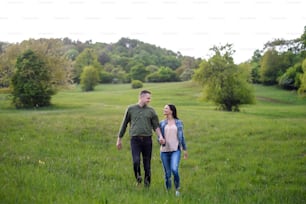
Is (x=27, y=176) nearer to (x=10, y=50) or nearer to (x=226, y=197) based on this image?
(x=226, y=197)

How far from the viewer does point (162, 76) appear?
106750 millimetres

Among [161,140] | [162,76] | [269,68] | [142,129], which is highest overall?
[269,68]

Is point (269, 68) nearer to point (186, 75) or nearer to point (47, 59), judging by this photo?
point (186, 75)

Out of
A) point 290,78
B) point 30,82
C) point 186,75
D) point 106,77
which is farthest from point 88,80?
point 30,82

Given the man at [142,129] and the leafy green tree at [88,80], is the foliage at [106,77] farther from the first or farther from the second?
the man at [142,129]

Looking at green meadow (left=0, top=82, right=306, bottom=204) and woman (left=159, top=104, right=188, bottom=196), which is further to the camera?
woman (left=159, top=104, right=188, bottom=196)

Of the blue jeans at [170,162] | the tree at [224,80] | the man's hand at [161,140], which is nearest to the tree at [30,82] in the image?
the tree at [224,80]

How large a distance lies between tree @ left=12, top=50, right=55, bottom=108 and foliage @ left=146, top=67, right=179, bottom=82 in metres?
66.6

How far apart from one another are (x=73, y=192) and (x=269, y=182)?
232 inches

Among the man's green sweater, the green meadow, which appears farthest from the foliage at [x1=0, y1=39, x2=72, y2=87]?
the man's green sweater

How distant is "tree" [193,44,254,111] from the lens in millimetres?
42281

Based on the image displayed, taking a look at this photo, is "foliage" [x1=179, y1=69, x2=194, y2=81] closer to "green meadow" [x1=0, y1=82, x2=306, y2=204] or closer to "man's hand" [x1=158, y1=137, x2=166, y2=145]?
"green meadow" [x1=0, y1=82, x2=306, y2=204]

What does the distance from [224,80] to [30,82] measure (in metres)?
20.9

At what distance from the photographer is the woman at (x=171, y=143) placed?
914 centimetres
